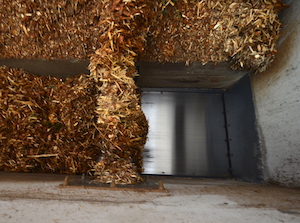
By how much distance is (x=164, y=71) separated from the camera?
2459mm

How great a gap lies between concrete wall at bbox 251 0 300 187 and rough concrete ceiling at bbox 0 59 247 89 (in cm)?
53

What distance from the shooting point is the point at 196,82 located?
9.33 ft

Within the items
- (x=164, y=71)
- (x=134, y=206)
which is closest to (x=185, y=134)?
(x=164, y=71)

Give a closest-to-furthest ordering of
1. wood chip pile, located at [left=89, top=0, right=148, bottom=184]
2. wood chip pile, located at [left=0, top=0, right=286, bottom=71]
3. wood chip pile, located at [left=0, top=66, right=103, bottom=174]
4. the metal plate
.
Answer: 1. wood chip pile, located at [left=89, top=0, right=148, bottom=184]
2. wood chip pile, located at [left=0, top=0, right=286, bottom=71]
3. wood chip pile, located at [left=0, top=66, right=103, bottom=174]
4. the metal plate

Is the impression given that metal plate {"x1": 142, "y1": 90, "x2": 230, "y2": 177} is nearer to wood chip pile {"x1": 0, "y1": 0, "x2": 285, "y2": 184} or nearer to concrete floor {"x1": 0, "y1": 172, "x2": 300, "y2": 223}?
wood chip pile {"x1": 0, "y1": 0, "x2": 285, "y2": 184}

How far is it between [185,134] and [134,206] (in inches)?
84.7

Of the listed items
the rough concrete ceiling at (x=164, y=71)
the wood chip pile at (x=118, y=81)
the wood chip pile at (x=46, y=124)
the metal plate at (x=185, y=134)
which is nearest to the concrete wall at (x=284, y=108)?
the rough concrete ceiling at (x=164, y=71)

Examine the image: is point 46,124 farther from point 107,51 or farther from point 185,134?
point 185,134

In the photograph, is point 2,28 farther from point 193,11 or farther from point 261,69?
point 261,69

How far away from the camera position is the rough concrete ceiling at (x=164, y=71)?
87.8 inches

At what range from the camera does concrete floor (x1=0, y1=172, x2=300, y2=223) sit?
88cm

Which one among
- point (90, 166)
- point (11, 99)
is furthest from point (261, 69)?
point (11, 99)

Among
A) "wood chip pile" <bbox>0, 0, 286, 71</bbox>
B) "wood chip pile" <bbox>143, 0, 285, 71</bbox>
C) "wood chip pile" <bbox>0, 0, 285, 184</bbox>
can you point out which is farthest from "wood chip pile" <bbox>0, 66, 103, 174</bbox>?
"wood chip pile" <bbox>143, 0, 285, 71</bbox>

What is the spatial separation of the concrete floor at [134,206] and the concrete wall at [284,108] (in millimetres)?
545
